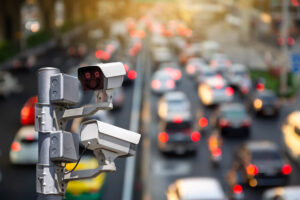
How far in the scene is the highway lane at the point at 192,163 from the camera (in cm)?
2312

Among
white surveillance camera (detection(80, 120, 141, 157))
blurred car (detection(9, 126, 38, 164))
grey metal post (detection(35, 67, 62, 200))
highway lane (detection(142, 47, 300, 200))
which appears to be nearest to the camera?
grey metal post (detection(35, 67, 62, 200))

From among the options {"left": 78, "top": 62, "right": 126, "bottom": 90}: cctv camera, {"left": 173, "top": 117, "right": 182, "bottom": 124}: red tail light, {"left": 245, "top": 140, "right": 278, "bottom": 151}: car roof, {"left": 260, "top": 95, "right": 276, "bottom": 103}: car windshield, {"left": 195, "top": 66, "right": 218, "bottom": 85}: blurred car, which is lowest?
{"left": 245, "top": 140, "right": 278, "bottom": 151}: car roof

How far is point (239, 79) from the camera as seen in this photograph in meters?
45.8

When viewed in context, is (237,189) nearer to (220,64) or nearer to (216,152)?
(216,152)

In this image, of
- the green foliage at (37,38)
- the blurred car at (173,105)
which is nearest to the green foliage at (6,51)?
the green foliage at (37,38)

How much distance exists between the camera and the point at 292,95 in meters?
43.0

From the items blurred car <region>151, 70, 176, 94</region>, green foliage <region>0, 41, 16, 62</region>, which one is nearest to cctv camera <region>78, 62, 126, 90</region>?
Answer: blurred car <region>151, 70, 176, 94</region>

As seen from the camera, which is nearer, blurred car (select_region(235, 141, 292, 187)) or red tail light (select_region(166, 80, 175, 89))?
blurred car (select_region(235, 141, 292, 187))

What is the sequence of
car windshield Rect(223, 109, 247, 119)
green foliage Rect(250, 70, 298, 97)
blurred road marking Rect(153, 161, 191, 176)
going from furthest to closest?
green foliage Rect(250, 70, 298, 97)
car windshield Rect(223, 109, 247, 119)
blurred road marking Rect(153, 161, 191, 176)

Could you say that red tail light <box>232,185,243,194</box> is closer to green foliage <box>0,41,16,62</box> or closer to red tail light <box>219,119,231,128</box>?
red tail light <box>219,119,231,128</box>

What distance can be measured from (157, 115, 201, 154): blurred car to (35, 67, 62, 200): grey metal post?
865 inches

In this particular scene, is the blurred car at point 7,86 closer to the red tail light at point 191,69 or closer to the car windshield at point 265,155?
the red tail light at point 191,69

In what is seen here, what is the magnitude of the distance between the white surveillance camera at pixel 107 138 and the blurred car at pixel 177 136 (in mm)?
21768

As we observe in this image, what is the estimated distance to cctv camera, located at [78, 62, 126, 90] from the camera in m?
5.17
